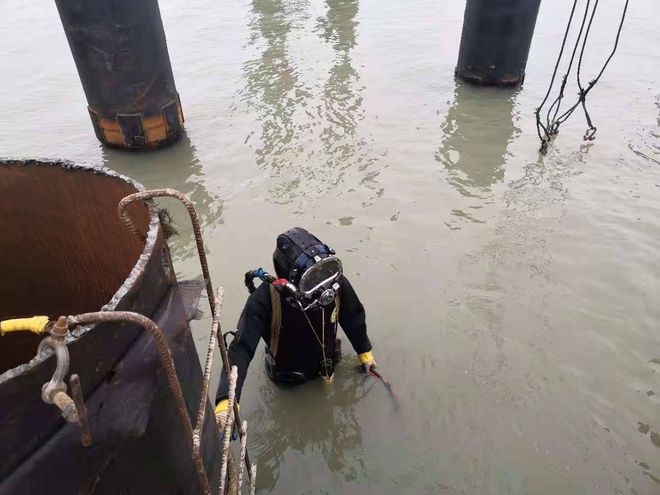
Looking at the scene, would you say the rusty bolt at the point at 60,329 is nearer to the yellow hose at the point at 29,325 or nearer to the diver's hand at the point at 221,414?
the yellow hose at the point at 29,325

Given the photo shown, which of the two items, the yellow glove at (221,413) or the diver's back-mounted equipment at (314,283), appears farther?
the diver's back-mounted equipment at (314,283)

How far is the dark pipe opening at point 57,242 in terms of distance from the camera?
180cm

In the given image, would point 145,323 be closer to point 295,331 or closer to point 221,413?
point 221,413

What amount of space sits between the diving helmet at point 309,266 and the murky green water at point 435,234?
1.18m

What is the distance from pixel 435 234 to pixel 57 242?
12.7 feet

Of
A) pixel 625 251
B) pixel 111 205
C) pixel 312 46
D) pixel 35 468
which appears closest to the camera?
pixel 35 468

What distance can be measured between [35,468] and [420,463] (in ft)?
8.86

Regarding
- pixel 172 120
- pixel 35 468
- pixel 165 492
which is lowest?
pixel 172 120

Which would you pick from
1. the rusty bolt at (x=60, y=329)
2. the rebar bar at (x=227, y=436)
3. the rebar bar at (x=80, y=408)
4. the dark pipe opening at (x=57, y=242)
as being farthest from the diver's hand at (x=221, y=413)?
the rusty bolt at (x=60, y=329)

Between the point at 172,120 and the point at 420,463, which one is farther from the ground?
the point at 172,120

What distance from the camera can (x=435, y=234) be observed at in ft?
16.9

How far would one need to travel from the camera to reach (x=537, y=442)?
10.8 ft

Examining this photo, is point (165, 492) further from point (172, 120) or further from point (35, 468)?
point (172, 120)

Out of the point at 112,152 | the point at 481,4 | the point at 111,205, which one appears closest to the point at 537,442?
the point at 111,205
